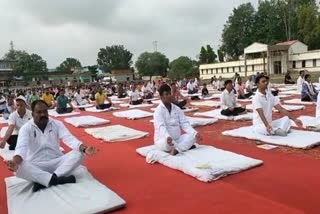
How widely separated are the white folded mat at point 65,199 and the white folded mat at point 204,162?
1.08 m

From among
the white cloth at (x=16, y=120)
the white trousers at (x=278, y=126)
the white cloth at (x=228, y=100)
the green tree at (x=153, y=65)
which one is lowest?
the white trousers at (x=278, y=126)

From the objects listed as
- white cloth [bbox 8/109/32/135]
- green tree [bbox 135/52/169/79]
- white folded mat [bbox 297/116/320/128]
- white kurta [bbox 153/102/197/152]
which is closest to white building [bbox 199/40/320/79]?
green tree [bbox 135/52/169/79]

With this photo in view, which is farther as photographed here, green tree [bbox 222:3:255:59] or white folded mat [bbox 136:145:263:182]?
green tree [bbox 222:3:255:59]

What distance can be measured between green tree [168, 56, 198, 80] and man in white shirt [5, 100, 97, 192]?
48252 millimetres

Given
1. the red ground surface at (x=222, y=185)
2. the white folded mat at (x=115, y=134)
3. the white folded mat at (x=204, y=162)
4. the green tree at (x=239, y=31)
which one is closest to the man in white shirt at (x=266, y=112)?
the red ground surface at (x=222, y=185)

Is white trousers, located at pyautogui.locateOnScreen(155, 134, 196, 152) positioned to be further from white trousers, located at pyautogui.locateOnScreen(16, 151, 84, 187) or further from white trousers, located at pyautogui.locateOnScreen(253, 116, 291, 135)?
white trousers, located at pyautogui.locateOnScreen(253, 116, 291, 135)

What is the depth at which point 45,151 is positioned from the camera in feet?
14.1

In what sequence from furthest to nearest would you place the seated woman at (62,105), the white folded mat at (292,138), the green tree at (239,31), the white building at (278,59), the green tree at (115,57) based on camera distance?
the green tree at (115,57)
the green tree at (239,31)
the white building at (278,59)
the seated woman at (62,105)
the white folded mat at (292,138)

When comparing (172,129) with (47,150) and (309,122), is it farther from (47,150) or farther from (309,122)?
(309,122)

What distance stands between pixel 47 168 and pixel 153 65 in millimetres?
59344

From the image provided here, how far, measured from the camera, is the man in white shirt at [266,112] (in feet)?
20.0

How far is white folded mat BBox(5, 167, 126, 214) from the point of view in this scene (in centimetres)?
343

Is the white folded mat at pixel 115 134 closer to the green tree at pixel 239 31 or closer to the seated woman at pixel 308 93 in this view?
the seated woman at pixel 308 93

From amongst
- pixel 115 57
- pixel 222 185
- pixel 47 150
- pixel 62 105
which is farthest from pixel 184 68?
pixel 222 185
